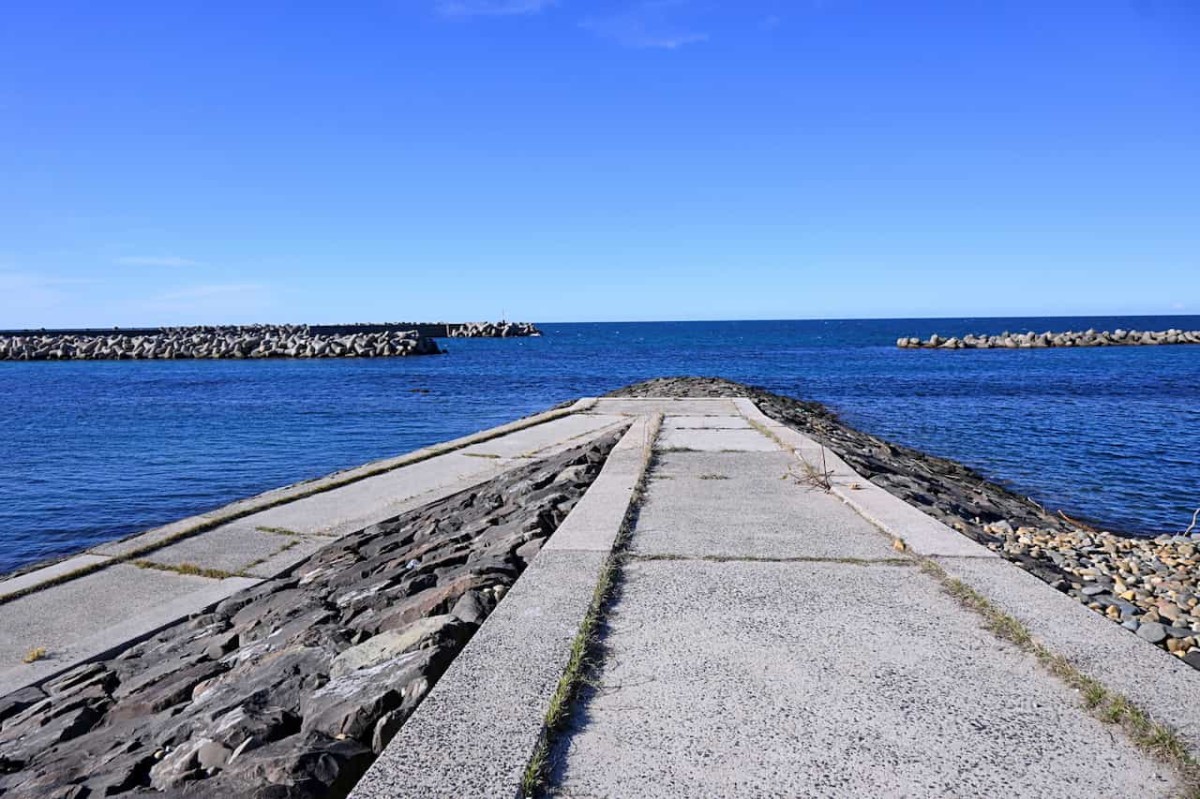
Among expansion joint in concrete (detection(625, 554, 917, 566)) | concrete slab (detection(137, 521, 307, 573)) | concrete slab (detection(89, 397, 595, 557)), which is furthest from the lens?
concrete slab (detection(89, 397, 595, 557))

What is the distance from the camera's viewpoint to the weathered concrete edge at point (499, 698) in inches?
98.5

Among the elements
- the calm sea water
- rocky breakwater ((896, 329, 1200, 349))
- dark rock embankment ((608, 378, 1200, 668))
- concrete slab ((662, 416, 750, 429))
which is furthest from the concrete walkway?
rocky breakwater ((896, 329, 1200, 349))

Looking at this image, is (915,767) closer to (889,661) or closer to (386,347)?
(889,661)

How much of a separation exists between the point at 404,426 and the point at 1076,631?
60.4 ft

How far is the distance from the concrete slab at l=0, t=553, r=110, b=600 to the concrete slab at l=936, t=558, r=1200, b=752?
6.54m

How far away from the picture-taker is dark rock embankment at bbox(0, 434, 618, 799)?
10.1 feet

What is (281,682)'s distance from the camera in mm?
3934

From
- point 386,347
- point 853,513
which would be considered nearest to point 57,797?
point 853,513

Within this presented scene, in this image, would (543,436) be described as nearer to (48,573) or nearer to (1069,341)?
(48,573)

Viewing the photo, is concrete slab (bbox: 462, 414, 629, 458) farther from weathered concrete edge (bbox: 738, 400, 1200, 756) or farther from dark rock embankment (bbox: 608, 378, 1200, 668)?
weathered concrete edge (bbox: 738, 400, 1200, 756)

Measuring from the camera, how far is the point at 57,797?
3209 millimetres

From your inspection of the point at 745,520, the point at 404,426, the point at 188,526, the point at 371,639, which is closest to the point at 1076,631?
the point at 745,520

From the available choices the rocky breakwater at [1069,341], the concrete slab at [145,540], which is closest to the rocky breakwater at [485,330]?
the rocky breakwater at [1069,341]

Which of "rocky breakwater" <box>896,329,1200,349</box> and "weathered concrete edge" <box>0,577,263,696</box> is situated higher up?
"rocky breakwater" <box>896,329,1200,349</box>
